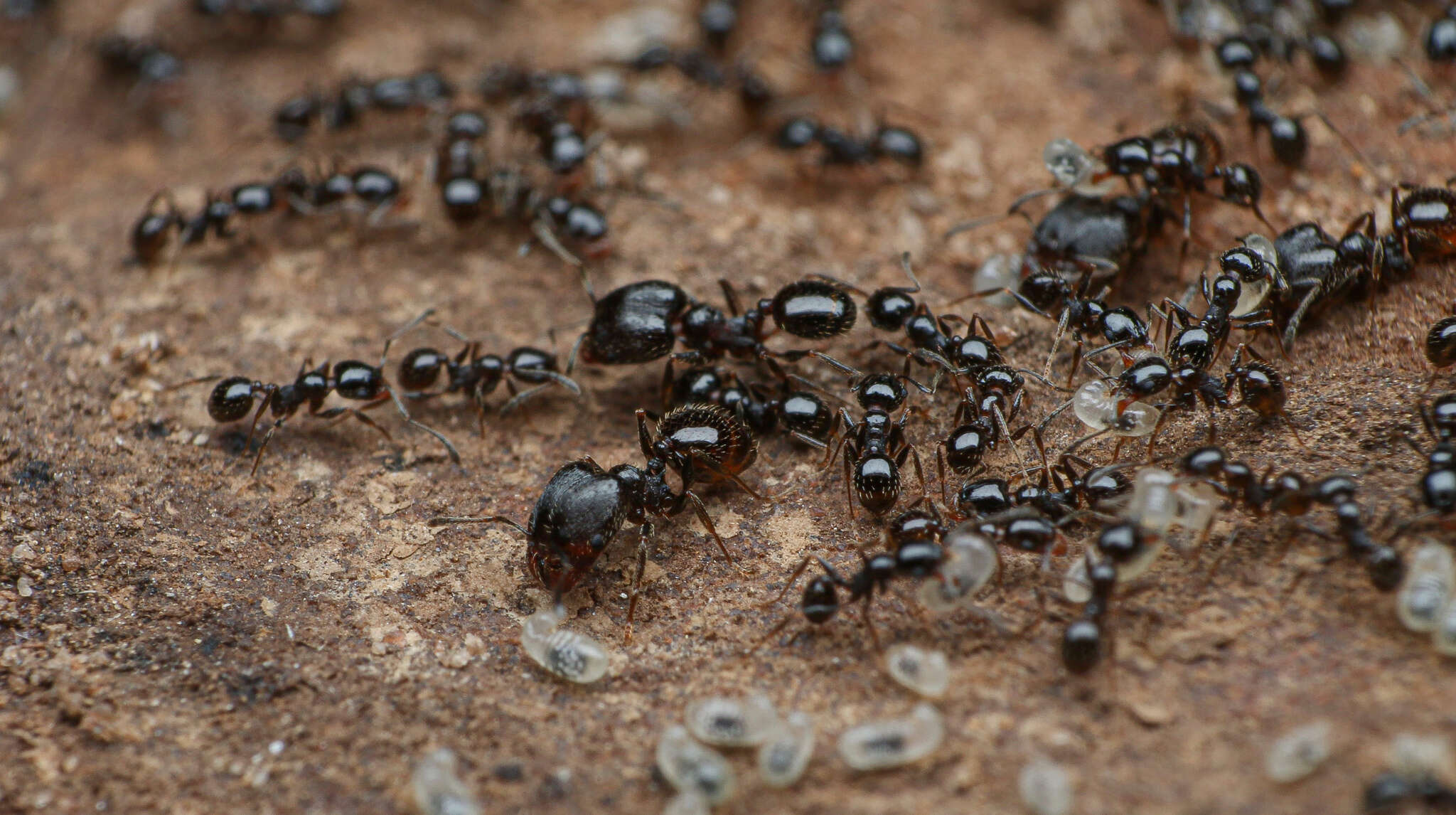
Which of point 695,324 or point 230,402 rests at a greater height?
point 695,324

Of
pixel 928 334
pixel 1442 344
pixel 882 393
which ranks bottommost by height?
pixel 882 393

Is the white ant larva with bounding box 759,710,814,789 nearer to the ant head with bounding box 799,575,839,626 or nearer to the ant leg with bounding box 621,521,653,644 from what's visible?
the ant head with bounding box 799,575,839,626

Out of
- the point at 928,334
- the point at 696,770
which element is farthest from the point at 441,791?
the point at 928,334

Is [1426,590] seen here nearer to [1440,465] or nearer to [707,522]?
[1440,465]

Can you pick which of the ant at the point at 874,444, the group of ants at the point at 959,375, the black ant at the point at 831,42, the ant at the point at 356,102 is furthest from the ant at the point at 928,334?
the ant at the point at 356,102

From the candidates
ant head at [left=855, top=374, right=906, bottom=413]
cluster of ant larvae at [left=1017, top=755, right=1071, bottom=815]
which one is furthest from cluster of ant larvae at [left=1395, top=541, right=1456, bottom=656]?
ant head at [left=855, top=374, right=906, bottom=413]

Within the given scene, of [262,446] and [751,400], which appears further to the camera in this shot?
[262,446]

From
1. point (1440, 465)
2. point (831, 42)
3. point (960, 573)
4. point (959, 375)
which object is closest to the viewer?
point (1440, 465)
